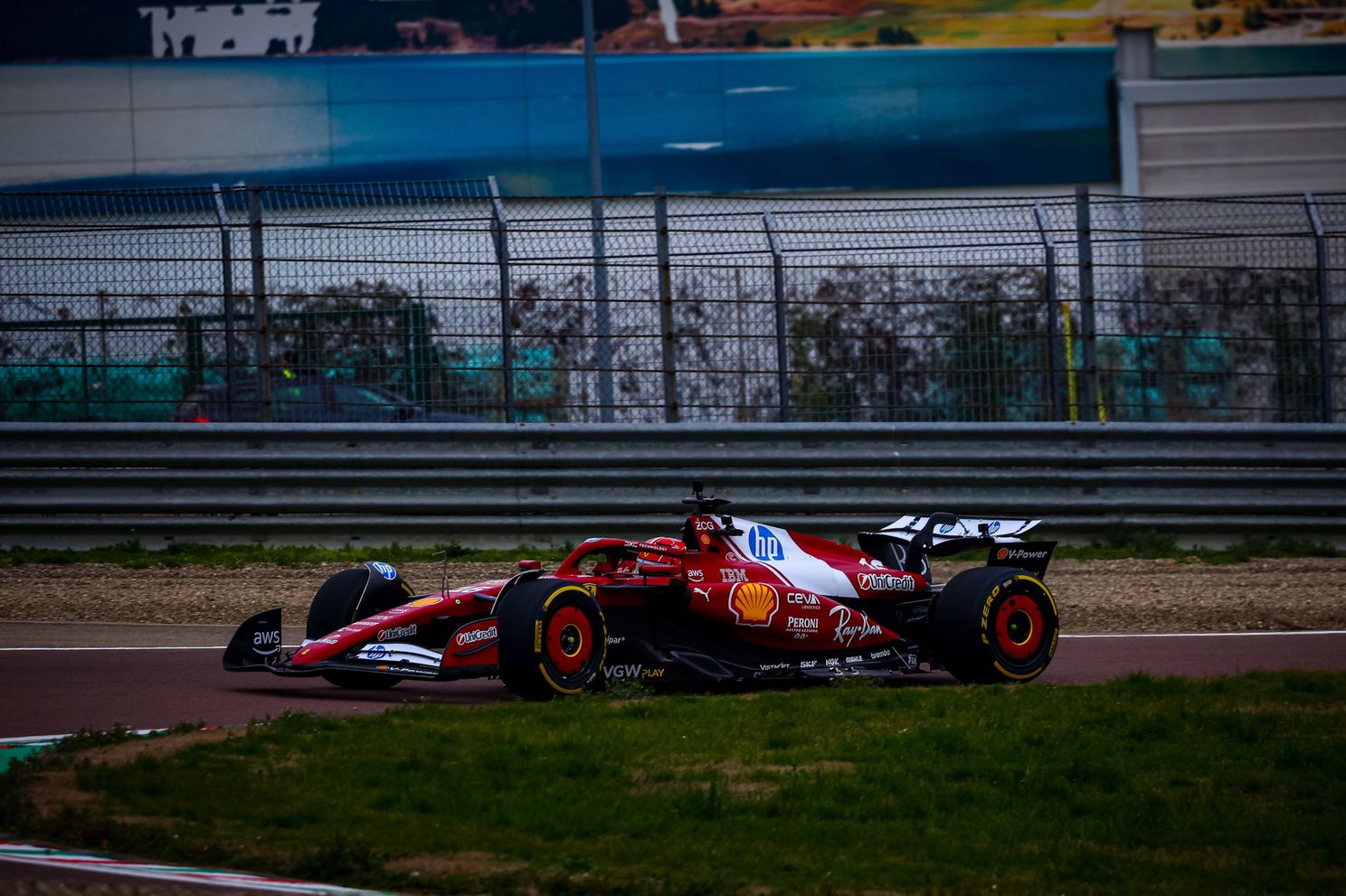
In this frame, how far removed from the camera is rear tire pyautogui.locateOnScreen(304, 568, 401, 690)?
9.23 m

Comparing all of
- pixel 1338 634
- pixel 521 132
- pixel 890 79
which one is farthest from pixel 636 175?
pixel 1338 634

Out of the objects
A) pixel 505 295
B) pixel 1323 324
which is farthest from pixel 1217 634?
pixel 505 295

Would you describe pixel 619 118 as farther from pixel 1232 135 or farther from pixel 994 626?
pixel 994 626

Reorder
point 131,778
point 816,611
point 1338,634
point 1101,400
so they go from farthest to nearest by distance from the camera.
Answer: point 1101,400 → point 1338,634 → point 816,611 → point 131,778

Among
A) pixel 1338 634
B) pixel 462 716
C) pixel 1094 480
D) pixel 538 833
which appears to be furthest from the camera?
pixel 1094 480

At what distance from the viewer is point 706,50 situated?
36312 mm

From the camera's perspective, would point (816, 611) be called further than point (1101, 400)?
No

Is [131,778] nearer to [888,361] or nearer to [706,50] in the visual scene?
[888,361]

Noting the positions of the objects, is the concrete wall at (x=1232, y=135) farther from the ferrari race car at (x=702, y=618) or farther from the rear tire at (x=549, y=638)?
the rear tire at (x=549, y=638)

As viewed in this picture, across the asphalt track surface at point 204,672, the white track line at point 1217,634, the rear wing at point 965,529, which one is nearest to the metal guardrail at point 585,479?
the asphalt track surface at point 204,672

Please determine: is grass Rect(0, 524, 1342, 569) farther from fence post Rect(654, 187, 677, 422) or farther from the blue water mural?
the blue water mural

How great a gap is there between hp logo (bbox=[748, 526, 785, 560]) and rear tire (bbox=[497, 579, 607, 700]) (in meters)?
1.23

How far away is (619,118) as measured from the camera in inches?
1411

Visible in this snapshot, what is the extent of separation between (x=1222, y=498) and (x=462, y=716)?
9.06 m
